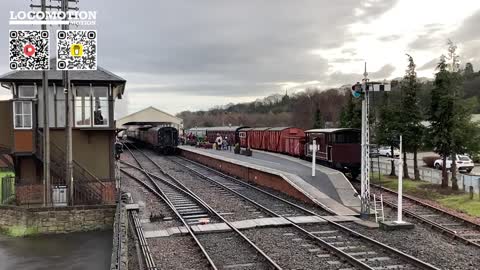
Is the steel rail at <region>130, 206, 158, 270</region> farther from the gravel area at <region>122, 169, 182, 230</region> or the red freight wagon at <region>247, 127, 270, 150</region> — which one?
the red freight wagon at <region>247, 127, 270, 150</region>

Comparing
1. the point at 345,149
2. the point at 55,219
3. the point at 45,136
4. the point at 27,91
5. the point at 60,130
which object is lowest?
the point at 55,219

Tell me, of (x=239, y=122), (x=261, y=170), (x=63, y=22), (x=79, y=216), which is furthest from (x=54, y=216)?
(x=239, y=122)

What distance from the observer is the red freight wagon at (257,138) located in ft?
144

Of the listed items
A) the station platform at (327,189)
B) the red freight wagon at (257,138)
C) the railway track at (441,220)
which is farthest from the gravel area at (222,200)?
the red freight wagon at (257,138)

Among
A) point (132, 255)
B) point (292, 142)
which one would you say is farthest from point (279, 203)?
point (292, 142)

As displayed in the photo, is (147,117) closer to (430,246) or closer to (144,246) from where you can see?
Answer: (144,246)

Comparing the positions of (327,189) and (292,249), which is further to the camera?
(327,189)

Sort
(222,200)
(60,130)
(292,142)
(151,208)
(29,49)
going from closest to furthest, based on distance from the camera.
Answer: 1. (29,49)
2. (151,208)
3. (222,200)
4. (60,130)
5. (292,142)

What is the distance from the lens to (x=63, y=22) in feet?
60.3

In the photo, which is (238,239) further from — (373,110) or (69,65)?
(373,110)

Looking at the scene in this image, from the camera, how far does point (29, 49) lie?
17.5m

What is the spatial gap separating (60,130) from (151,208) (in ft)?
20.5

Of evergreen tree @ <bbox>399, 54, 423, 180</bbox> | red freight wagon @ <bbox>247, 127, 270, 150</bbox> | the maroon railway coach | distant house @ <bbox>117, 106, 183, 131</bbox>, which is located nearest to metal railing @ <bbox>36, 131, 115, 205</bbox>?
the maroon railway coach

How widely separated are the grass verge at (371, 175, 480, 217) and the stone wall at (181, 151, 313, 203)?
3.73m
